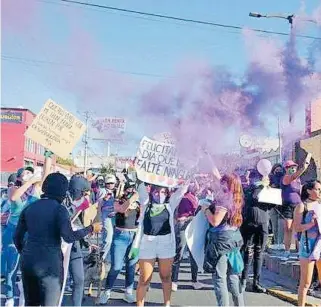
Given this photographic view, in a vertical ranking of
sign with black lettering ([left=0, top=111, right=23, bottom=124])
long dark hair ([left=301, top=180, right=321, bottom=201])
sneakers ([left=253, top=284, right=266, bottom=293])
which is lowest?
sneakers ([left=253, top=284, right=266, bottom=293])

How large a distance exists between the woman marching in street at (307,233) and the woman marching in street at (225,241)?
82 cm

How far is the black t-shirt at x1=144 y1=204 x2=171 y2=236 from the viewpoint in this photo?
5.61m

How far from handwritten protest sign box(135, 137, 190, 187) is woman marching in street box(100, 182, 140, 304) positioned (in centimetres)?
72

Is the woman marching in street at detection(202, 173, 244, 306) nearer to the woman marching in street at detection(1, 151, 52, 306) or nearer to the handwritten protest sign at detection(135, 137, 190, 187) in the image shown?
the handwritten protest sign at detection(135, 137, 190, 187)

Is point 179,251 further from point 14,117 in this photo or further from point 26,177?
point 14,117

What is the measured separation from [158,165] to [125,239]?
1.36 metres

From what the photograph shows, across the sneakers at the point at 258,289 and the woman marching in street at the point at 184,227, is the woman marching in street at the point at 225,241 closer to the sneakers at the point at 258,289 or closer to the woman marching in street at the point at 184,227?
the woman marching in street at the point at 184,227

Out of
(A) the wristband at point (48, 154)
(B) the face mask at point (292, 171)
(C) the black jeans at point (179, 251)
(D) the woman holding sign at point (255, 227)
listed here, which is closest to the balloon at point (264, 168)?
(D) the woman holding sign at point (255, 227)

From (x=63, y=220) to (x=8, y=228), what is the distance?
2479 millimetres

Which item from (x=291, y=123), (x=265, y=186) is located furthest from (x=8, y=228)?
(x=291, y=123)

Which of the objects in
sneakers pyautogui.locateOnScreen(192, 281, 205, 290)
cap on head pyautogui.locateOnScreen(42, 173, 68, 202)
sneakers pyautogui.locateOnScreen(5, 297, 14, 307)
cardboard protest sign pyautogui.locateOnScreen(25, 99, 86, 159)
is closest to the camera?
cap on head pyautogui.locateOnScreen(42, 173, 68, 202)

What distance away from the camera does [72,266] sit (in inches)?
217

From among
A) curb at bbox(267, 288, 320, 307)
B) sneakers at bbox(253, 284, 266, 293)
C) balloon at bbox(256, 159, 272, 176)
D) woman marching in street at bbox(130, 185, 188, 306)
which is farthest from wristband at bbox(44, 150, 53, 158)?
curb at bbox(267, 288, 320, 307)

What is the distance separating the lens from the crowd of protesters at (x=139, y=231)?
14.3ft
